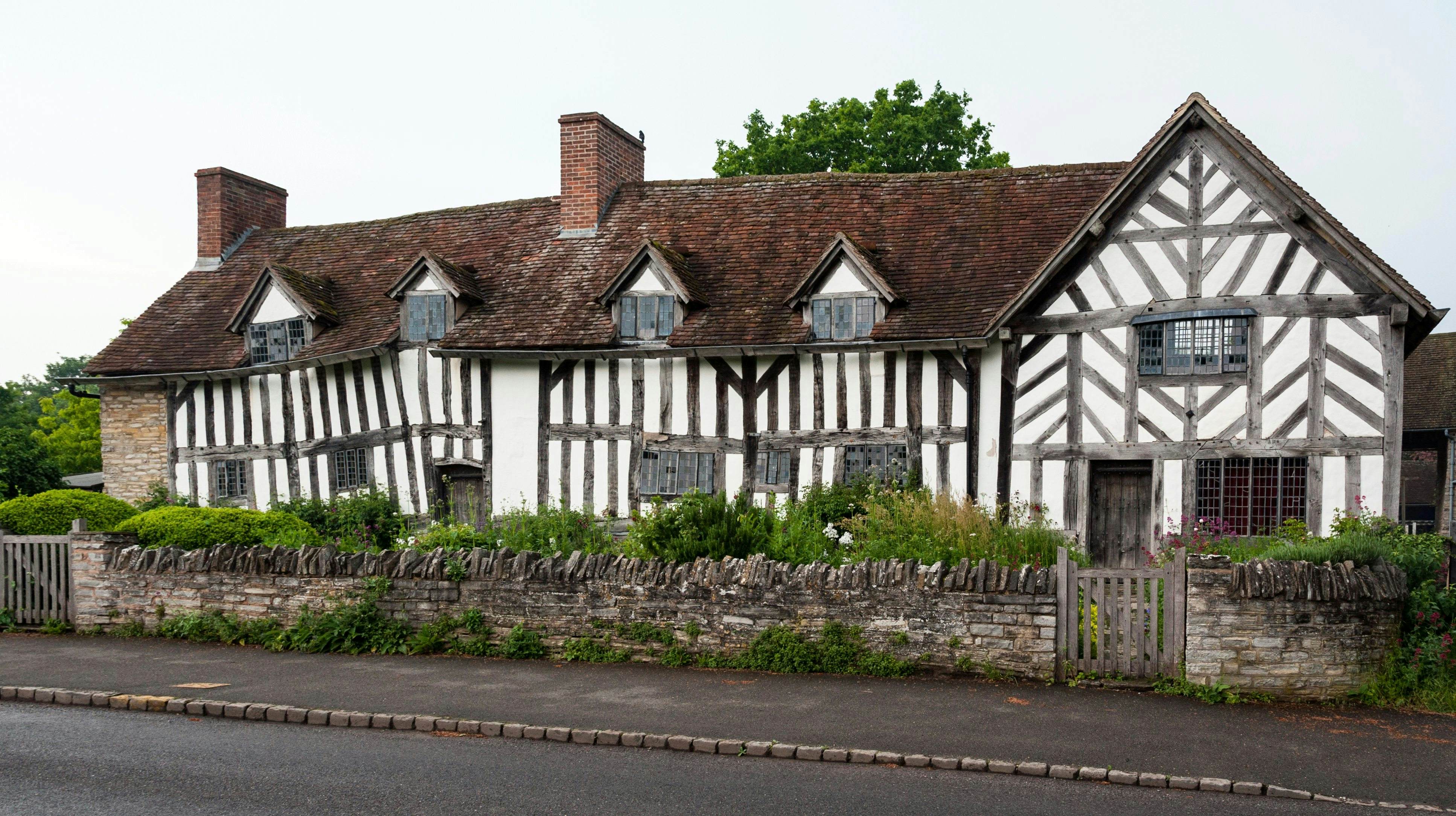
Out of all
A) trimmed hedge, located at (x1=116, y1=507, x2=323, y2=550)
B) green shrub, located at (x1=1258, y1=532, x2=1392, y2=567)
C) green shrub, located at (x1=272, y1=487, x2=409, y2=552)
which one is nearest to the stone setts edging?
green shrub, located at (x1=1258, y1=532, x2=1392, y2=567)

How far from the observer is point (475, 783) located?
6918 mm

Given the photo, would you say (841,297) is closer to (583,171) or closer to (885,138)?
(583,171)

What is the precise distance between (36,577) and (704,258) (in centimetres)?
1096

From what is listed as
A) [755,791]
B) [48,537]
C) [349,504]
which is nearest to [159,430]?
[349,504]

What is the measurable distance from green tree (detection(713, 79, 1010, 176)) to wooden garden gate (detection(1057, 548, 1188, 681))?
22468 millimetres

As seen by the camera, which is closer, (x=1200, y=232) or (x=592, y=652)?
(x=592, y=652)

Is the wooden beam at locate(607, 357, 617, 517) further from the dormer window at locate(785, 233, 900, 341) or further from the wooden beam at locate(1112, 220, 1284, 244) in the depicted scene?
the wooden beam at locate(1112, 220, 1284, 244)

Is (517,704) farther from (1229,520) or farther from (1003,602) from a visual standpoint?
(1229,520)

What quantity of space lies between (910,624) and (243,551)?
7.70m

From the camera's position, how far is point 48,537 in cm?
1333

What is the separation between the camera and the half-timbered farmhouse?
14.7 metres

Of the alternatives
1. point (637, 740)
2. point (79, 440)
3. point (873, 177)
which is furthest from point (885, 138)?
point (79, 440)

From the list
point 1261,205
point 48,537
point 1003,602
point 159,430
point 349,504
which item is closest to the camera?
point 1003,602

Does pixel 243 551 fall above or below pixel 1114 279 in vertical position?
below
